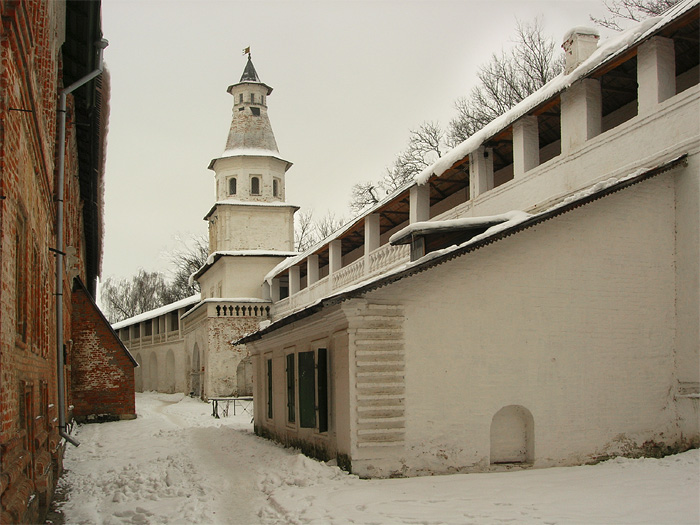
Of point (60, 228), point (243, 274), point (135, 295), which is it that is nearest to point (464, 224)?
point (60, 228)

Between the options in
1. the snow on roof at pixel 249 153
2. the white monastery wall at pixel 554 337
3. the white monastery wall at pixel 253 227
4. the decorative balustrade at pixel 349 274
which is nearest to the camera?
the white monastery wall at pixel 554 337

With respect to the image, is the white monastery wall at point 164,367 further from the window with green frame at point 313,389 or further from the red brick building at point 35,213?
the red brick building at point 35,213

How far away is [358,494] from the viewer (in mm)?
10047

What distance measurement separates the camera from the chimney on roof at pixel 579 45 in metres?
15.5

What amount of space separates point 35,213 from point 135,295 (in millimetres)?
68189

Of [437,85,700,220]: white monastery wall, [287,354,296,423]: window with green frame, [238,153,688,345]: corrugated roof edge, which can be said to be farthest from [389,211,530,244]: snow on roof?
[287,354,296,423]: window with green frame

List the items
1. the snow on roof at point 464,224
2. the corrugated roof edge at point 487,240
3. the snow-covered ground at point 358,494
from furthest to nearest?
the snow on roof at point 464,224
the corrugated roof edge at point 487,240
the snow-covered ground at point 358,494

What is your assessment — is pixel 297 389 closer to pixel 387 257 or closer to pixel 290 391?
pixel 290 391

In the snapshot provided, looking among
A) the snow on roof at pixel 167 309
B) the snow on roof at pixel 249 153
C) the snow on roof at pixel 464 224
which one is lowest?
the snow on roof at pixel 167 309

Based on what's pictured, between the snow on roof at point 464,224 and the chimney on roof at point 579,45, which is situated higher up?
the chimney on roof at point 579,45

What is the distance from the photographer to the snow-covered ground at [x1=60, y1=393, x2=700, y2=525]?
29.4ft

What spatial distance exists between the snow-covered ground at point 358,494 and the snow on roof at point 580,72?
6.72m

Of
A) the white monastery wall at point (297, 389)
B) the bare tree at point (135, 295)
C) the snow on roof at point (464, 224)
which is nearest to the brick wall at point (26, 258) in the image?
the white monastery wall at point (297, 389)

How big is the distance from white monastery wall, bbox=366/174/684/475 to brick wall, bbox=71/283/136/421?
13629 mm
